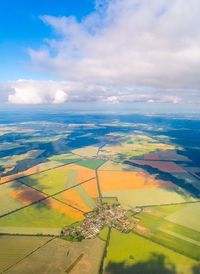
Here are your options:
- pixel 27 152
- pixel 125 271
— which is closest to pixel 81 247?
pixel 125 271

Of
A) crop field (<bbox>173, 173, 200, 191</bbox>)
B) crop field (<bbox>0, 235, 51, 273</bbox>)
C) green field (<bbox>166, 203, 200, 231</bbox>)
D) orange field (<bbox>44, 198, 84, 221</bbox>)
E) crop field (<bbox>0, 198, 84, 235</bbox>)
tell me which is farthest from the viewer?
crop field (<bbox>173, 173, 200, 191</bbox>)

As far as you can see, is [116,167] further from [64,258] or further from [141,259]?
[64,258]

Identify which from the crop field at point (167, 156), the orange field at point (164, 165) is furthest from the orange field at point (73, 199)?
the crop field at point (167, 156)

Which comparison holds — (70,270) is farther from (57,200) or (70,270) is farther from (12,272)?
(57,200)

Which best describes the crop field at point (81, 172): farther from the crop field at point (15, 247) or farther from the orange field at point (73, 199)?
the crop field at point (15, 247)

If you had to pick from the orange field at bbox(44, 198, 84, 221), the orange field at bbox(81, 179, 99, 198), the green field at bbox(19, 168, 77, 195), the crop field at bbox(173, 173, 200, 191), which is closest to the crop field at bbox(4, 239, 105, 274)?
the orange field at bbox(44, 198, 84, 221)

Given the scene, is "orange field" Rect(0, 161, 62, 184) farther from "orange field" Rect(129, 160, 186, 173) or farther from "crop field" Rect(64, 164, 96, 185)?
"orange field" Rect(129, 160, 186, 173)
